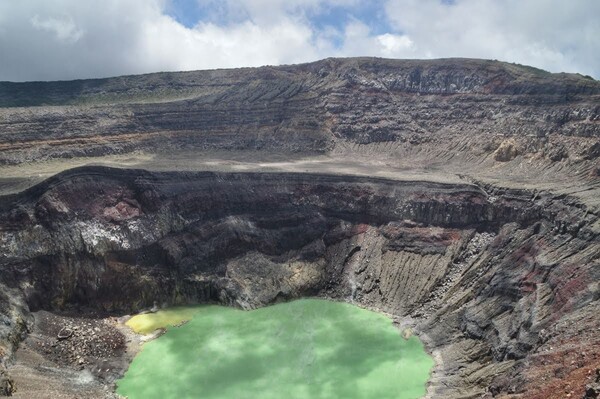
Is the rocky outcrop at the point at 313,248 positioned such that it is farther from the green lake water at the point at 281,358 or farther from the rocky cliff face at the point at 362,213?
the green lake water at the point at 281,358

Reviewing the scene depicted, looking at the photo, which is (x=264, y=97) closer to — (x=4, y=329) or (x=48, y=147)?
(x=48, y=147)

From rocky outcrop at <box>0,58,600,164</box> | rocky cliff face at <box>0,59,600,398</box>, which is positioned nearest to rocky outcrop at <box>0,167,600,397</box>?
rocky cliff face at <box>0,59,600,398</box>

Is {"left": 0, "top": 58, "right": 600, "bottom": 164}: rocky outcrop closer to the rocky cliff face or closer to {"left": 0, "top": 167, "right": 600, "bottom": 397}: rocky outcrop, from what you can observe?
the rocky cliff face

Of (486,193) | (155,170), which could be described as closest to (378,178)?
(486,193)

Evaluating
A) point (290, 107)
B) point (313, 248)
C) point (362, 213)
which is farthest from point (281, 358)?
point (290, 107)

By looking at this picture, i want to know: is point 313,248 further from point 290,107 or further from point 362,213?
point 290,107
